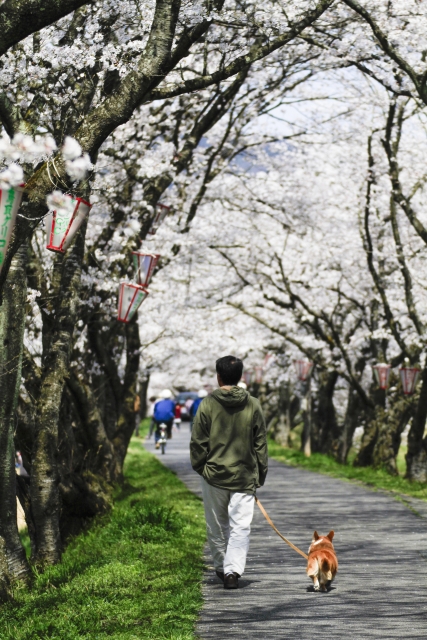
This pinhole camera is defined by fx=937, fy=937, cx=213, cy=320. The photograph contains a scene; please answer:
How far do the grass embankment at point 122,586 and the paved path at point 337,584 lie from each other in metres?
0.25

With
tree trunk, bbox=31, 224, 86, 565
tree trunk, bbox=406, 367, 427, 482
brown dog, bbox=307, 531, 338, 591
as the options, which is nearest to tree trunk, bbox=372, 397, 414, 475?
tree trunk, bbox=406, 367, 427, 482

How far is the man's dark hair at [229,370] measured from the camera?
755 cm

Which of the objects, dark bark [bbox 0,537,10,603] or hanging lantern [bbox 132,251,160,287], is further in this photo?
hanging lantern [bbox 132,251,160,287]

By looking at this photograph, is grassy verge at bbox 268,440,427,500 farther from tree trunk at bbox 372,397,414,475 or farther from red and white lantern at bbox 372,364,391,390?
red and white lantern at bbox 372,364,391,390

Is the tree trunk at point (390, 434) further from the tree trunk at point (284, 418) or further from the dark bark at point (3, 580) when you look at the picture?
the dark bark at point (3, 580)

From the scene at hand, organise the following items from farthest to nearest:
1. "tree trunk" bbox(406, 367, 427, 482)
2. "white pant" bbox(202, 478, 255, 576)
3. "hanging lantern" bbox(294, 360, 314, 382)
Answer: "hanging lantern" bbox(294, 360, 314, 382) → "tree trunk" bbox(406, 367, 427, 482) → "white pant" bbox(202, 478, 255, 576)

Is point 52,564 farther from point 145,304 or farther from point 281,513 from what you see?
point 145,304

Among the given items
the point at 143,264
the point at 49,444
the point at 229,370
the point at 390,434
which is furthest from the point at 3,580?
the point at 390,434

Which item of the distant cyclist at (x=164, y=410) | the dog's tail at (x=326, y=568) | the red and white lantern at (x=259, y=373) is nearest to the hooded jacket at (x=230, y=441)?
the dog's tail at (x=326, y=568)

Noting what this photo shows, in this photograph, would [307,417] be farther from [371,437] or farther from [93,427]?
[93,427]

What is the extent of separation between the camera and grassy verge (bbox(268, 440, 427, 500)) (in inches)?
634

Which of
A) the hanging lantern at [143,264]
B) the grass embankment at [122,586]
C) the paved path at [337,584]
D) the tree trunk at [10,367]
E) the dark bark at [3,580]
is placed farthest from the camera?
the hanging lantern at [143,264]

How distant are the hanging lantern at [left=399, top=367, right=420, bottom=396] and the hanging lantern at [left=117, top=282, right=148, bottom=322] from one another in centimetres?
909

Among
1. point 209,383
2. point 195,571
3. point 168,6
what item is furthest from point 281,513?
point 209,383
